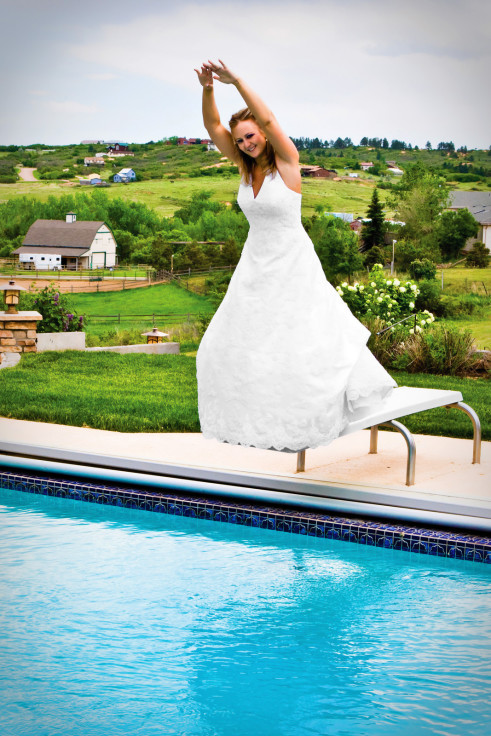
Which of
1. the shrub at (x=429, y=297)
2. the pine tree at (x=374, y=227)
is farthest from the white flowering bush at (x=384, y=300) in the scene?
the pine tree at (x=374, y=227)

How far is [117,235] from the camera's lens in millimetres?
12852

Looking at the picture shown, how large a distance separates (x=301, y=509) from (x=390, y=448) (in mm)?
1333

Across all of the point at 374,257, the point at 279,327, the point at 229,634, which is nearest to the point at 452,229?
the point at 374,257

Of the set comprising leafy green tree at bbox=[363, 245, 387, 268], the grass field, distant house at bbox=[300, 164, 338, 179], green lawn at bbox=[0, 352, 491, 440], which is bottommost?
green lawn at bbox=[0, 352, 491, 440]

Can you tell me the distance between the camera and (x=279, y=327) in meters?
4.04

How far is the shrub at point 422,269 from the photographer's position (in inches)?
455

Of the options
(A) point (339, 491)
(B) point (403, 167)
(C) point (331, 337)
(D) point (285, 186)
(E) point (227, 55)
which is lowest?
(A) point (339, 491)

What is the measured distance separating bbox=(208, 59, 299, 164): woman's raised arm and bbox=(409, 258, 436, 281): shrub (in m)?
7.89

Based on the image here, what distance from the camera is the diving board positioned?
411 centimetres

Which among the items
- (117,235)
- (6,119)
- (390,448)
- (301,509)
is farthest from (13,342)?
(301,509)

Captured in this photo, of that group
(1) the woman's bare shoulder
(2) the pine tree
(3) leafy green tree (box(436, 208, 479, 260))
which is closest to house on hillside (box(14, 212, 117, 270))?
(2) the pine tree

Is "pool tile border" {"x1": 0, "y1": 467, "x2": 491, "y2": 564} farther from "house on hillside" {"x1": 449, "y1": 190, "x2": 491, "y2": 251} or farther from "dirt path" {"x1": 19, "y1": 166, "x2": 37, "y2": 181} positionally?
"dirt path" {"x1": 19, "y1": 166, "x2": 37, "y2": 181}

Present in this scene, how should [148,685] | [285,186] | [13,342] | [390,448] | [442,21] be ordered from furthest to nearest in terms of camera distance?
[442,21], [13,342], [390,448], [285,186], [148,685]

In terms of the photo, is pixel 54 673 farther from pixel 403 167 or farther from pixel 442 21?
pixel 403 167
